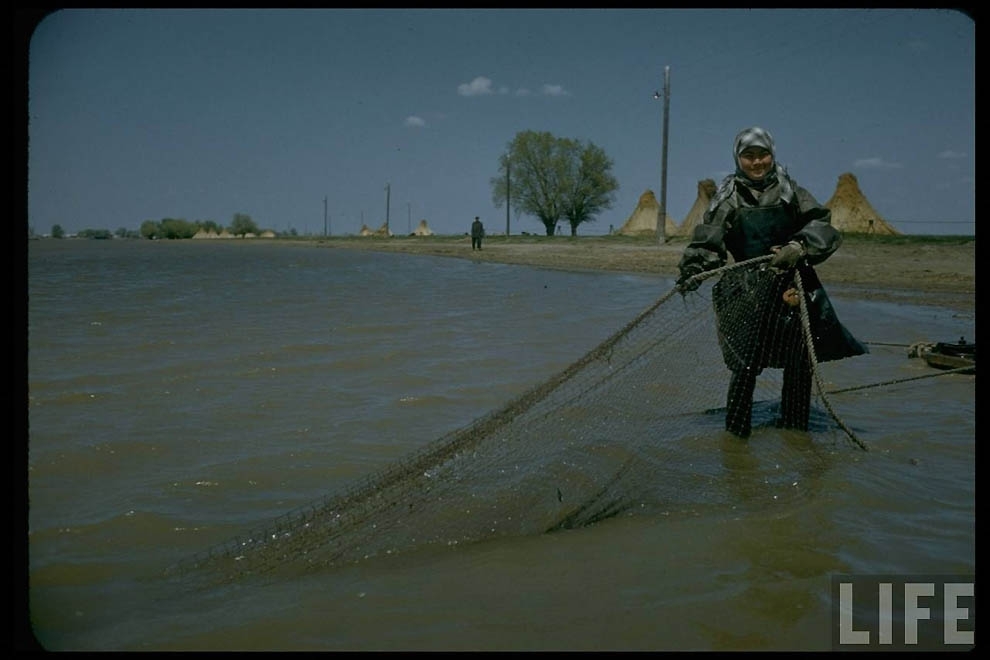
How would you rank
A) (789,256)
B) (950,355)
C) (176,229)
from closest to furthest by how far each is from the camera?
1. (789,256)
2. (950,355)
3. (176,229)

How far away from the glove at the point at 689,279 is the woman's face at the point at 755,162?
21.3 inches

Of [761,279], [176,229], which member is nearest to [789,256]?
[761,279]

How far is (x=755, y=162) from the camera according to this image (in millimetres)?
3742

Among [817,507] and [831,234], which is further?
[831,234]

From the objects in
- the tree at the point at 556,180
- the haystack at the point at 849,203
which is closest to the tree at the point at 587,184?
the tree at the point at 556,180

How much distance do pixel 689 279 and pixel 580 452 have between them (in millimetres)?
1013

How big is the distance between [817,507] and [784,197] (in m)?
1.57

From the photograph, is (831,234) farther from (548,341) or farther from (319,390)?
(548,341)

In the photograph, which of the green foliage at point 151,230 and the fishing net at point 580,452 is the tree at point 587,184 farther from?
the green foliage at point 151,230

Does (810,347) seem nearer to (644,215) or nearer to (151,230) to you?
(644,215)

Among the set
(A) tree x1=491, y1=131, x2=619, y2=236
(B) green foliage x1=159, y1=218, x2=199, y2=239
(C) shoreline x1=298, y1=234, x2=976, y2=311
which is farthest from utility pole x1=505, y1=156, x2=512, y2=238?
(B) green foliage x1=159, y1=218, x2=199, y2=239

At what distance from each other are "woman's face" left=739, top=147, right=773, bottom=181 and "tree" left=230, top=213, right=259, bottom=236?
131333mm

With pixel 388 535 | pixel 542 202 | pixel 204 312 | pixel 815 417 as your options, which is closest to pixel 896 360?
pixel 815 417

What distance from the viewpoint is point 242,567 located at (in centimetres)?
259
